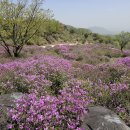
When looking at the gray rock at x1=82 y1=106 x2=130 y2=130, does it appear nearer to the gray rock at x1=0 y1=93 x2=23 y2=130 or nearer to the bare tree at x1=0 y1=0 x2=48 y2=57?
the gray rock at x1=0 y1=93 x2=23 y2=130

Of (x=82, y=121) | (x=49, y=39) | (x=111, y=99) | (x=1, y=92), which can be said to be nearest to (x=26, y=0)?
(x=1, y=92)

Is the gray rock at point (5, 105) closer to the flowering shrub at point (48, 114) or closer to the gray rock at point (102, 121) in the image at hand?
the flowering shrub at point (48, 114)

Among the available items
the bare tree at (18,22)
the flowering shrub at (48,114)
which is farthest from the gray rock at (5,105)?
A: the bare tree at (18,22)

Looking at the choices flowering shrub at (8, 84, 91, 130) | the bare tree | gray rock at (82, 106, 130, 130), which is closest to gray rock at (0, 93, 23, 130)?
flowering shrub at (8, 84, 91, 130)

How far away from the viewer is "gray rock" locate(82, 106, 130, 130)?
656cm

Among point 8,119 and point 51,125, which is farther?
point 8,119

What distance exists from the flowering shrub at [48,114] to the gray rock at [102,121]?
0.20 meters

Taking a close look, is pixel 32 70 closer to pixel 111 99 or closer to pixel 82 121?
pixel 111 99

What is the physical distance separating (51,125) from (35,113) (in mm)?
449

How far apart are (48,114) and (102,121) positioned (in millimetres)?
1295

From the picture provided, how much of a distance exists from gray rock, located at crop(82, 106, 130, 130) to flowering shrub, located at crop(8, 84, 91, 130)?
198 mm

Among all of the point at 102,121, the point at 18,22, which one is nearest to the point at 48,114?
the point at 102,121

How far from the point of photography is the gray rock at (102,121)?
6.56 metres

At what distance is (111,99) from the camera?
28.6 ft
